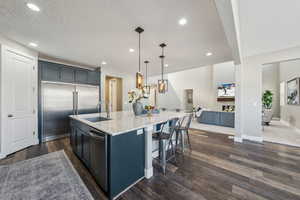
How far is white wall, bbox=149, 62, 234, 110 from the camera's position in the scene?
8.63 meters

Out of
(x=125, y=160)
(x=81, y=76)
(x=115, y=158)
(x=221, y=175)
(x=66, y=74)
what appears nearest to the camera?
(x=115, y=158)

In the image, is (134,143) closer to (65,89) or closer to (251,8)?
(251,8)

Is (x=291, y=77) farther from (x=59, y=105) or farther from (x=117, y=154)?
(x=59, y=105)

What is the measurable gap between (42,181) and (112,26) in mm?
2821

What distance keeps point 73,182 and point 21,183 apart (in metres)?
0.77

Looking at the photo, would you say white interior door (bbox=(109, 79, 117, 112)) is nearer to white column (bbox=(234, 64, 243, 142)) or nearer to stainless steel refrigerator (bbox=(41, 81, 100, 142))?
stainless steel refrigerator (bbox=(41, 81, 100, 142))

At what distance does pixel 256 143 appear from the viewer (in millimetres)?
3438

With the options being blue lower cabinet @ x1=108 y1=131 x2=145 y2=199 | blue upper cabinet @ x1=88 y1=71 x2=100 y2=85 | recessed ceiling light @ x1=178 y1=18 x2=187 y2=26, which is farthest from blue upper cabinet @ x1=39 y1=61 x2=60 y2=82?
recessed ceiling light @ x1=178 y1=18 x2=187 y2=26

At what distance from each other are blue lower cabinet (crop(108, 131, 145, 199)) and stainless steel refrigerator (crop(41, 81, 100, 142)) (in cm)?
324

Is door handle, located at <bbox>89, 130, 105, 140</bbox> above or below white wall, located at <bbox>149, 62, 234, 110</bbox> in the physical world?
below

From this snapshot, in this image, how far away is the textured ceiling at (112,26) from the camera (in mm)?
1731

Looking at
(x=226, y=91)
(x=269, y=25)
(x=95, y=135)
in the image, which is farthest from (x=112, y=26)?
(x=226, y=91)

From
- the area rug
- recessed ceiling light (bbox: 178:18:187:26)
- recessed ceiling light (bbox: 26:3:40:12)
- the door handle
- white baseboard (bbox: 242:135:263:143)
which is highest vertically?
recessed ceiling light (bbox: 26:3:40:12)

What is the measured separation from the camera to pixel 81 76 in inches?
167
